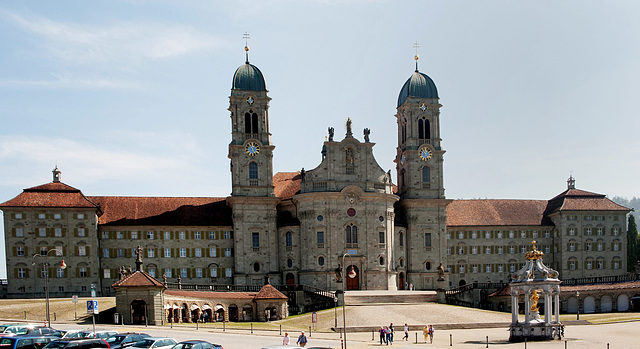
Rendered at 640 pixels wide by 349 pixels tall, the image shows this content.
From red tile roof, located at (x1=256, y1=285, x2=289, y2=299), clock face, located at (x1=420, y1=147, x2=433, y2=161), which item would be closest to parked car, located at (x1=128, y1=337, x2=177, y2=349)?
red tile roof, located at (x1=256, y1=285, x2=289, y2=299)

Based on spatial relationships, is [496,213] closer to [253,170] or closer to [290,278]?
[290,278]

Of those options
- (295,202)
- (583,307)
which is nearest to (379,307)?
(295,202)

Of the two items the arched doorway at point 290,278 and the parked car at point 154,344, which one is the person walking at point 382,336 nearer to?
the parked car at point 154,344

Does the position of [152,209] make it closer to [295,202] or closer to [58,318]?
[295,202]

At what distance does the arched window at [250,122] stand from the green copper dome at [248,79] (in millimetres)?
3436

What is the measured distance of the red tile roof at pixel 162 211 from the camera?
99.6 m

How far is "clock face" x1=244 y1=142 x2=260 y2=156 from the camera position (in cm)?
10081

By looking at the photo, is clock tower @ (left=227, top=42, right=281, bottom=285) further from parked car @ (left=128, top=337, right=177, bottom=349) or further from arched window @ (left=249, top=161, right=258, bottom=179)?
parked car @ (left=128, top=337, right=177, bottom=349)

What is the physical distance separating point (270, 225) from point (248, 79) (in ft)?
64.3

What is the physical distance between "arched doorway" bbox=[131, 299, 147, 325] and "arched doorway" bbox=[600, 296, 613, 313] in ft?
186

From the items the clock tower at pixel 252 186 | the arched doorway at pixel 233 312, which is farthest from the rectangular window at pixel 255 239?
the arched doorway at pixel 233 312

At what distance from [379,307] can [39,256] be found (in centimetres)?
4105

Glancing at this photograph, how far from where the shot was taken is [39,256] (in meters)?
92.6

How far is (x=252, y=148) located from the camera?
10106 cm
